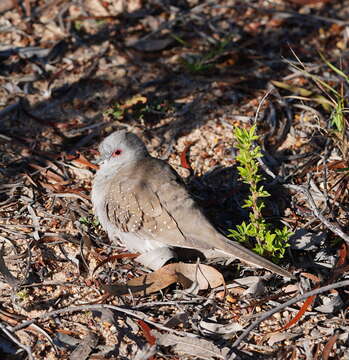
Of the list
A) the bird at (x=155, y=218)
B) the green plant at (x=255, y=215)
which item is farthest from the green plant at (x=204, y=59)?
the green plant at (x=255, y=215)

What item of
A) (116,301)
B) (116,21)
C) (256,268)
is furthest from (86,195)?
(116,21)

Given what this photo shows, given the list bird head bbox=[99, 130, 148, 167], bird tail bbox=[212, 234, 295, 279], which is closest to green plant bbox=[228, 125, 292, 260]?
bird tail bbox=[212, 234, 295, 279]

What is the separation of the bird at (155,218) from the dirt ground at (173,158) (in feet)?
0.70

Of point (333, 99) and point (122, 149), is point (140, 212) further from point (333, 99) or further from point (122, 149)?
point (333, 99)

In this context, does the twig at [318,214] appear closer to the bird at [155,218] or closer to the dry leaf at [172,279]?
the bird at [155,218]

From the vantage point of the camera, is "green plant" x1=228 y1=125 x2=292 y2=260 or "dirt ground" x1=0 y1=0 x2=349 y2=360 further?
"dirt ground" x1=0 y1=0 x2=349 y2=360

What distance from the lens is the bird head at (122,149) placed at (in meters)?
5.68

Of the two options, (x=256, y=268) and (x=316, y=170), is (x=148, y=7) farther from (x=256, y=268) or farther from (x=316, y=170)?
(x=256, y=268)

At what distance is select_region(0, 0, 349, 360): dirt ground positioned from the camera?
456 centimetres

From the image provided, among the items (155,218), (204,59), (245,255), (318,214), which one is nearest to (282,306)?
(245,255)

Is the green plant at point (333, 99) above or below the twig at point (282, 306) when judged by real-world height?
above

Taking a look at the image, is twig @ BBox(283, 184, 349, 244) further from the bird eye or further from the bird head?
the bird eye

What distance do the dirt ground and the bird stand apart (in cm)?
21

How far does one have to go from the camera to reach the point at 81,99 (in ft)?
22.6
